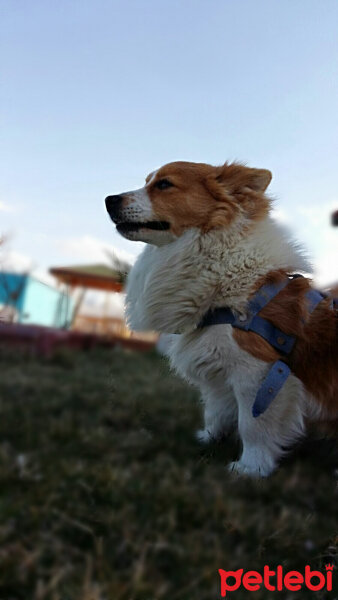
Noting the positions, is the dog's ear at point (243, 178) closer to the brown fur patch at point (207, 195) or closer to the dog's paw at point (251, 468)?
the brown fur patch at point (207, 195)

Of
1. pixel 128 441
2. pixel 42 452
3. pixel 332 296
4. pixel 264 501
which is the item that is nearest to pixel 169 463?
pixel 128 441

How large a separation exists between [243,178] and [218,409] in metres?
1.06

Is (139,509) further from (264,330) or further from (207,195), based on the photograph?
(207,195)

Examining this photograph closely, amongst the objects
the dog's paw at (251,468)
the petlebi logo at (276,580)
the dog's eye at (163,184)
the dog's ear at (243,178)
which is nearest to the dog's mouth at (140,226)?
the dog's eye at (163,184)

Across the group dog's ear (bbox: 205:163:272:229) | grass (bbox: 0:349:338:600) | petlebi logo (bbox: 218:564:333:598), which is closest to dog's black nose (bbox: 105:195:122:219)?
dog's ear (bbox: 205:163:272:229)

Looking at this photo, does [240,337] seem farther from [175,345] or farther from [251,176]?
[251,176]

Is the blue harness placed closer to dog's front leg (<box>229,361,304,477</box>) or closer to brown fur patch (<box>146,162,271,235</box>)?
dog's front leg (<box>229,361,304,477</box>)

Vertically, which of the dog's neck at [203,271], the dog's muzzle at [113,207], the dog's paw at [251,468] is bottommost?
the dog's paw at [251,468]

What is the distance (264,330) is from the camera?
169cm

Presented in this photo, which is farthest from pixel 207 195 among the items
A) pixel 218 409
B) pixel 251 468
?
pixel 251 468

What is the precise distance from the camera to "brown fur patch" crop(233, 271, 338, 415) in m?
1.72

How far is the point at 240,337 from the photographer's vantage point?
5.50 feet

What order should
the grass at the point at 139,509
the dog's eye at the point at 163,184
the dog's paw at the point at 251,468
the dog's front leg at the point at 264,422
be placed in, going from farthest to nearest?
the dog's eye at the point at 163,184, the dog's front leg at the point at 264,422, the dog's paw at the point at 251,468, the grass at the point at 139,509

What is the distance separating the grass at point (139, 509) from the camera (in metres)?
0.77
